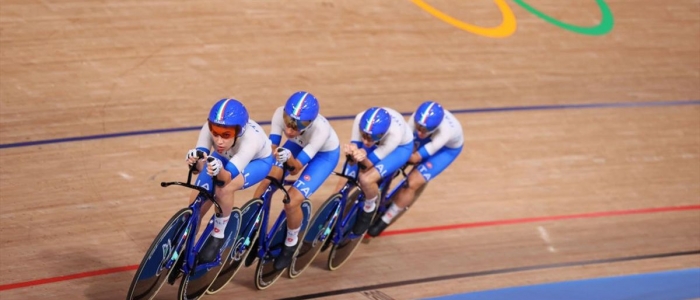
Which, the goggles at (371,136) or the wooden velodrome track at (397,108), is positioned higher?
the goggles at (371,136)

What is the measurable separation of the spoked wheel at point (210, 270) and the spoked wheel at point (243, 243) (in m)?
0.08

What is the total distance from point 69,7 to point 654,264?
490 centimetres

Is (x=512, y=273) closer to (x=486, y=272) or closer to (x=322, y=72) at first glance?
(x=486, y=272)

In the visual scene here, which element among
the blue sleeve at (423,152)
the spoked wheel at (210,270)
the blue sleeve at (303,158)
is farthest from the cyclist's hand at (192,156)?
the blue sleeve at (423,152)

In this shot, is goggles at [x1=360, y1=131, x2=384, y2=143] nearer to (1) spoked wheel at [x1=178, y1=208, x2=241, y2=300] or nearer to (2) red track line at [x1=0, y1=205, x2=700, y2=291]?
(1) spoked wheel at [x1=178, y1=208, x2=241, y2=300]

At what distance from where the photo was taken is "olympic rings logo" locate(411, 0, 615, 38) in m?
8.95

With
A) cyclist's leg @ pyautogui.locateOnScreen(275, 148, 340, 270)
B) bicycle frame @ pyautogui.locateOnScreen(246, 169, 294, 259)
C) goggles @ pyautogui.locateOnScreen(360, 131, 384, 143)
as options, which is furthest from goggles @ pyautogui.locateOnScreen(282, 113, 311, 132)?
goggles @ pyautogui.locateOnScreen(360, 131, 384, 143)

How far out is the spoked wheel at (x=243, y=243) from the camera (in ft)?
16.4

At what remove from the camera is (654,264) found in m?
6.43

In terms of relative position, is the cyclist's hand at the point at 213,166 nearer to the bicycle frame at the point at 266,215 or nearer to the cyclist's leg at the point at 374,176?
the bicycle frame at the point at 266,215

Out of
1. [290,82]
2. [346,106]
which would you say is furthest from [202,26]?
[346,106]

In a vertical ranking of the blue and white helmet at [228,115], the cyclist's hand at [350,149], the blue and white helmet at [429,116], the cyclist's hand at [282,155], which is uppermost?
the blue and white helmet at [228,115]

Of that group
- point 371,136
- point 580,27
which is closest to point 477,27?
point 580,27

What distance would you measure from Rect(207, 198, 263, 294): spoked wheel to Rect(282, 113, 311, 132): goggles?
0.44 metres
